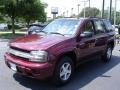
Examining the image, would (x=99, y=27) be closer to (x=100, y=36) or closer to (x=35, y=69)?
(x=100, y=36)

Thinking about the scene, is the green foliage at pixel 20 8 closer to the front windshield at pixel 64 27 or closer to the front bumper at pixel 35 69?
the front windshield at pixel 64 27

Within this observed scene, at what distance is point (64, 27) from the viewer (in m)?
6.86

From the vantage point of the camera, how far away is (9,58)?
5.93 m

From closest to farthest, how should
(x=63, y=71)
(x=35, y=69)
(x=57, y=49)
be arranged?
1. (x=35, y=69)
2. (x=57, y=49)
3. (x=63, y=71)

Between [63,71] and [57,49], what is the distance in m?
0.68

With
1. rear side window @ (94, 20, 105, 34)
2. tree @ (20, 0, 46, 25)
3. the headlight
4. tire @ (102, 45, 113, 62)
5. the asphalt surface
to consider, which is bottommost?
the asphalt surface

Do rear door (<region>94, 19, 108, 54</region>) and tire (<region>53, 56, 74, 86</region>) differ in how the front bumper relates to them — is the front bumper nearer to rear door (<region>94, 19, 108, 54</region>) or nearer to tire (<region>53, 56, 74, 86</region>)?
tire (<region>53, 56, 74, 86</region>)

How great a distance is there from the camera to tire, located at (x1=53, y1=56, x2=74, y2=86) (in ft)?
18.6

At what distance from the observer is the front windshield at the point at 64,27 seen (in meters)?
6.61

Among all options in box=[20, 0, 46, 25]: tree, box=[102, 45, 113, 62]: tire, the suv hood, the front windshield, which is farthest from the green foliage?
the suv hood

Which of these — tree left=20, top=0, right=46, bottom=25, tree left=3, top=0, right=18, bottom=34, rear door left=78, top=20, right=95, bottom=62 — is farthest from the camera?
tree left=20, top=0, right=46, bottom=25

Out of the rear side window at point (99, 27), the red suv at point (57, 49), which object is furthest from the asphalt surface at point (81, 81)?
the rear side window at point (99, 27)

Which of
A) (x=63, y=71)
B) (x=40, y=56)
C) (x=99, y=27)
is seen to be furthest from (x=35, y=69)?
(x=99, y=27)

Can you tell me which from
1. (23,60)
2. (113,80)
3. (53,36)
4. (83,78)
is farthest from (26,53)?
(113,80)
